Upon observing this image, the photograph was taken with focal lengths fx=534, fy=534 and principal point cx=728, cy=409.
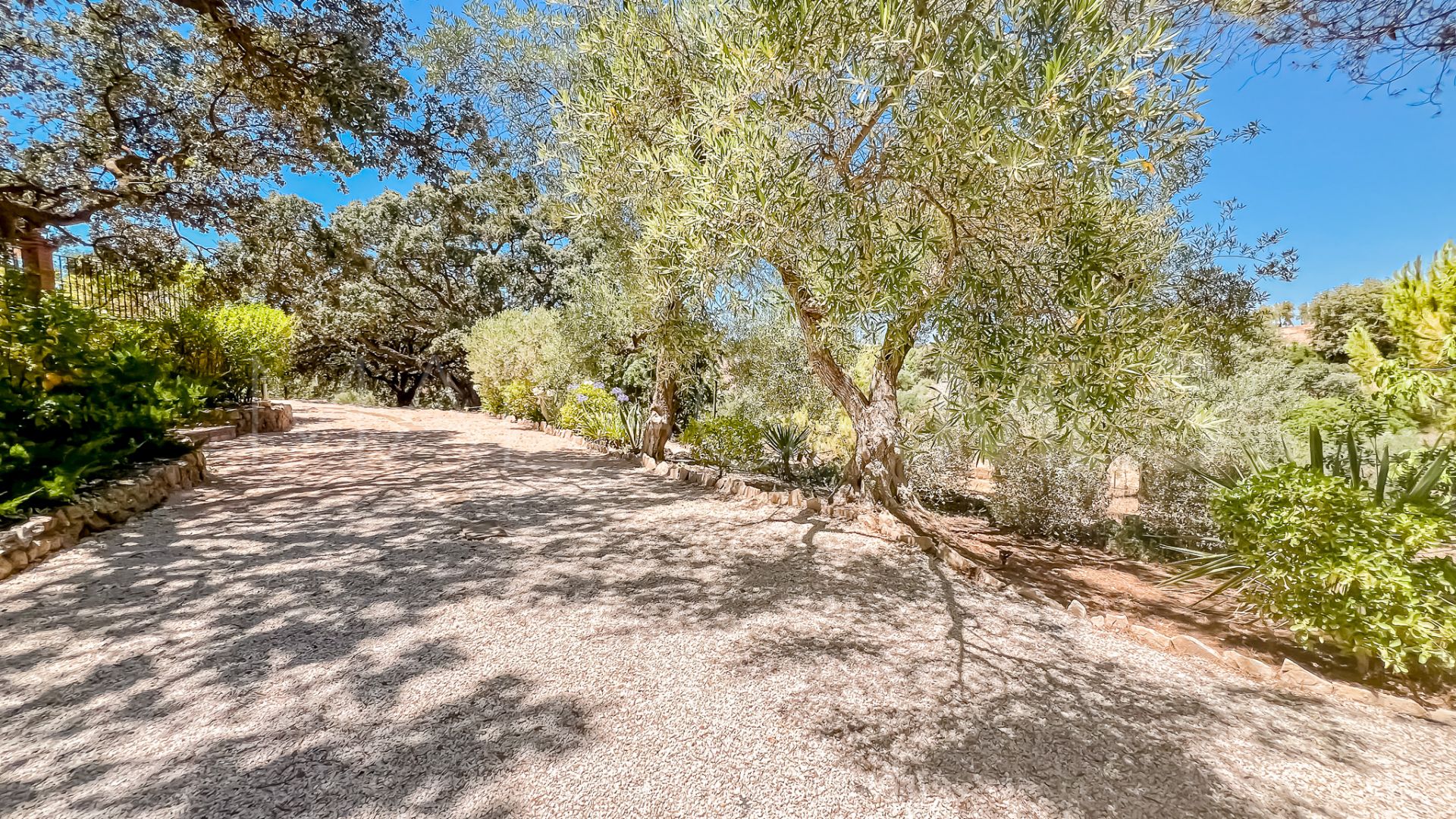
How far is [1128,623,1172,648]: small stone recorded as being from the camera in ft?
11.3

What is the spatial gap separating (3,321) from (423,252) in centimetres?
1631

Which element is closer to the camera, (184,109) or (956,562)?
(956,562)

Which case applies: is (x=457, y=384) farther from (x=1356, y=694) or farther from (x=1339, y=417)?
(x=1339, y=417)

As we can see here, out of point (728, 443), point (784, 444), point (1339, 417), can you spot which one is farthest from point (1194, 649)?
point (1339, 417)

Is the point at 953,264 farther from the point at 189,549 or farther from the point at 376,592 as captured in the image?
the point at 189,549

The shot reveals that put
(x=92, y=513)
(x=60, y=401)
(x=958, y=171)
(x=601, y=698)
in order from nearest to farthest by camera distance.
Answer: (x=601, y=698) → (x=958, y=171) → (x=92, y=513) → (x=60, y=401)

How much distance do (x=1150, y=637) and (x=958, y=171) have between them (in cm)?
326

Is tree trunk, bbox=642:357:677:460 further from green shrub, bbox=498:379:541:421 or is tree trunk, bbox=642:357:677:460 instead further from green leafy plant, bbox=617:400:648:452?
green shrub, bbox=498:379:541:421

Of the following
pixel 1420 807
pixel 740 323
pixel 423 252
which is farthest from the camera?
pixel 423 252

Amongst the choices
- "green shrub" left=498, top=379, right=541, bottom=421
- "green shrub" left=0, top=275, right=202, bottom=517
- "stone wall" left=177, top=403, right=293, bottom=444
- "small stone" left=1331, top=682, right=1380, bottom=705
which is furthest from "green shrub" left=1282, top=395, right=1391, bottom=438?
"stone wall" left=177, top=403, right=293, bottom=444

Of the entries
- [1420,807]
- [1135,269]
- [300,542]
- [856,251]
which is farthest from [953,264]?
[300,542]

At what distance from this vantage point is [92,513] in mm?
4070

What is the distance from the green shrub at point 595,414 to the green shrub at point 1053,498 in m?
6.08

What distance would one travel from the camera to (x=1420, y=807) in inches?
81.0
